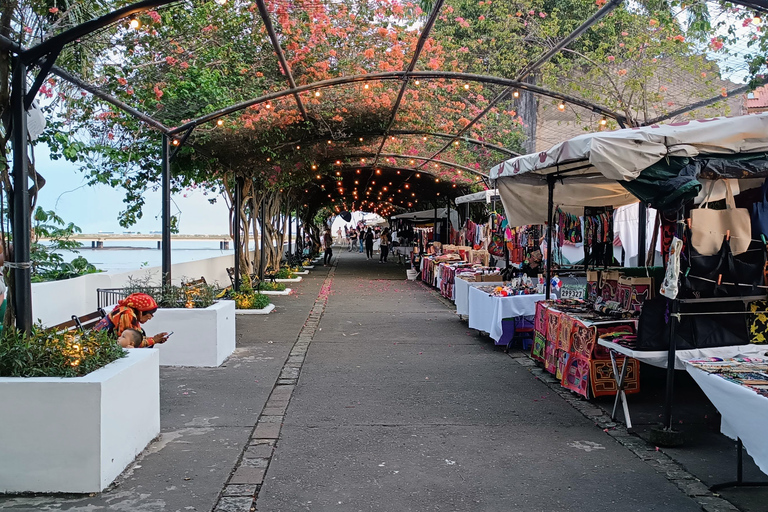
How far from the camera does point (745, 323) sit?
18.1ft

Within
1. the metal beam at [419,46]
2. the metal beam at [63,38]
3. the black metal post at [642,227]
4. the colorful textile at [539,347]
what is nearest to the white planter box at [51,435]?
the metal beam at [63,38]

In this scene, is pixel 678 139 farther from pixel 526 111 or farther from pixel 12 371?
pixel 526 111

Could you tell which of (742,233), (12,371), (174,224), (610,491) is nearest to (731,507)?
(610,491)

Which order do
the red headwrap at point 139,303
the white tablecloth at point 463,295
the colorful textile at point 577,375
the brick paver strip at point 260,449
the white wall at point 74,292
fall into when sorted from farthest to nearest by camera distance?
the white tablecloth at point 463,295 → the white wall at point 74,292 → the colorful textile at point 577,375 → the red headwrap at point 139,303 → the brick paver strip at point 260,449

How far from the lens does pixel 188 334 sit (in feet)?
26.6

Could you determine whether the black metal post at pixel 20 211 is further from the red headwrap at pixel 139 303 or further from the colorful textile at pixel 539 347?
the colorful textile at pixel 539 347

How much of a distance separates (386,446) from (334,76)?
8223 mm

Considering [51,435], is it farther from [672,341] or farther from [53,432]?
[672,341]

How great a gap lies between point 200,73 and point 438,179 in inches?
517

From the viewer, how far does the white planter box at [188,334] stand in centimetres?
810

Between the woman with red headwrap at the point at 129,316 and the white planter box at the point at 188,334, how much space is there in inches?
75.0

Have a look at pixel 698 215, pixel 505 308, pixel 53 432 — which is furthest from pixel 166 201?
pixel 698 215

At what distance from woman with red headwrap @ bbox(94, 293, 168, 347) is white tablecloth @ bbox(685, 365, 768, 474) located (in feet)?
15.0

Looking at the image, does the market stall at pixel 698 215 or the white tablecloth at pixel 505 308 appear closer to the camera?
the market stall at pixel 698 215
